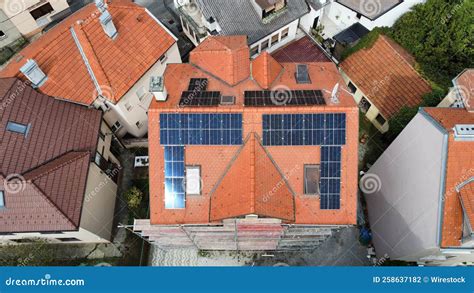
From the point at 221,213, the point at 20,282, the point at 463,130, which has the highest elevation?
the point at 463,130

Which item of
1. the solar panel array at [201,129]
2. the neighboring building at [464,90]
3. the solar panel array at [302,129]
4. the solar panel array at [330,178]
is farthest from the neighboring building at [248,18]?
the neighboring building at [464,90]

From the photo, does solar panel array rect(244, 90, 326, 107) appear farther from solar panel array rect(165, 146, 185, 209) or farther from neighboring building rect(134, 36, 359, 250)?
solar panel array rect(165, 146, 185, 209)

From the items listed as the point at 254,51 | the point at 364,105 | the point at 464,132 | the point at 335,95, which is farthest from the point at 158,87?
the point at 364,105

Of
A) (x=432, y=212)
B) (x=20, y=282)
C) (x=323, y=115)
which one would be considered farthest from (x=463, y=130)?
(x=20, y=282)

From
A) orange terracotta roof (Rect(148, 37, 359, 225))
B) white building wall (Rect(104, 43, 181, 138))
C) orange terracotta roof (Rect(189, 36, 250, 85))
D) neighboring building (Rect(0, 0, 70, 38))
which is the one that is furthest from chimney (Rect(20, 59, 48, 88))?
neighboring building (Rect(0, 0, 70, 38))

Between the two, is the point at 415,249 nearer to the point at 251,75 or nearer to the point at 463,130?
the point at 463,130
